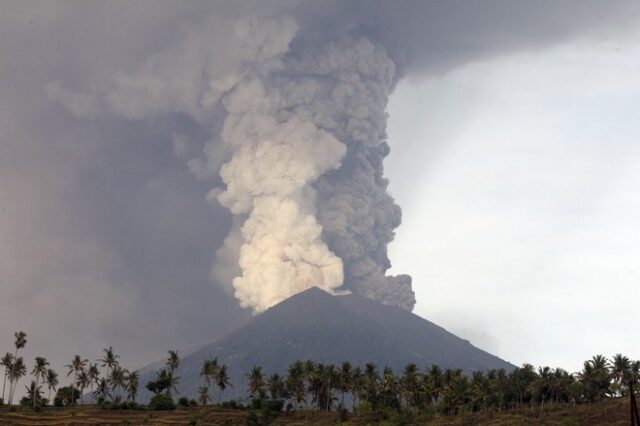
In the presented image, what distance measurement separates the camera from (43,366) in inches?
7584

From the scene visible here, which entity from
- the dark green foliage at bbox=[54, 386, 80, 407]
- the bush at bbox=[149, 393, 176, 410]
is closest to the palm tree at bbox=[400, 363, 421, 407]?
the bush at bbox=[149, 393, 176, 410]

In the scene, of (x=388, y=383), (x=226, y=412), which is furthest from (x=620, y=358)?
(x=226, y=412)

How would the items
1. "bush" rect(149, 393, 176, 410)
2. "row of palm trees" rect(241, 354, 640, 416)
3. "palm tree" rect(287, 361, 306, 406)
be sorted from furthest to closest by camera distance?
"palm tree" rect(287, 361, 306, 406)
"bush" rect(149, 393, 176, 410)
"row of palm trees" rect(241, 354, 640, 416)

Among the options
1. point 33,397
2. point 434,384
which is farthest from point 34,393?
point 434,384

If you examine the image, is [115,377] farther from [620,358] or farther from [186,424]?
[620,358]

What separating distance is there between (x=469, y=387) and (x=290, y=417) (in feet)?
138

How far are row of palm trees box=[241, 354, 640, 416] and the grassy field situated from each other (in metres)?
7.42

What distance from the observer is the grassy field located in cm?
14662

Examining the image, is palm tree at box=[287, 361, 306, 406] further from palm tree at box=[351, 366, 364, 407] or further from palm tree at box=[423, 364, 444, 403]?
palm tree at box=[423, 364, 444, 403]

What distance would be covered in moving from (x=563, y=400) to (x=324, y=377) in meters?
57.1

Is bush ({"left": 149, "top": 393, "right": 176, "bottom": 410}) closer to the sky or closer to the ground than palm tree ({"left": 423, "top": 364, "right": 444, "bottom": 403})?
closer to the ground

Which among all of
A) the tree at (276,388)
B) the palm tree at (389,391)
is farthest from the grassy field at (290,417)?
the palm tree at (389,391)

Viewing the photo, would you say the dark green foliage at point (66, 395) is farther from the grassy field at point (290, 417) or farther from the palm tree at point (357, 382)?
the palm tree at point (357, 382)

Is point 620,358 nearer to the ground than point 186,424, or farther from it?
farther from it
